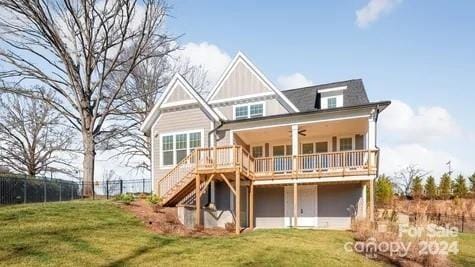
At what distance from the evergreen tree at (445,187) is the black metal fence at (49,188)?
67.5 feet

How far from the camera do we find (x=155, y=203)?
1772cm

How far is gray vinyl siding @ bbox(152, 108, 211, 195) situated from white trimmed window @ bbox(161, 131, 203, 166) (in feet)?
0.79

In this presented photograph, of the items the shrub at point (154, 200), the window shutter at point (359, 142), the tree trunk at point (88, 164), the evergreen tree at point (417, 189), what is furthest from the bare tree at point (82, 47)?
the evergreen tree at point (417, 189)

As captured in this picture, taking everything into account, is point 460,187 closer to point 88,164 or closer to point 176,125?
point 176,125

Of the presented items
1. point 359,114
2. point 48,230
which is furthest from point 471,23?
point 48,230

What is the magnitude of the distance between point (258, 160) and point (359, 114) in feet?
16.7

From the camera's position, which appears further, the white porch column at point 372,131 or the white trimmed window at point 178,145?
the white trimmed window at point 178,145

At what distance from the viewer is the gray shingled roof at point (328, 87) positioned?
1997 centimetres

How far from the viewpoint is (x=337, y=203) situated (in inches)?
731

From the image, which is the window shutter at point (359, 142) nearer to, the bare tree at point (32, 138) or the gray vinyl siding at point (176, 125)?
the gray vinyl siding at point (176, 125)

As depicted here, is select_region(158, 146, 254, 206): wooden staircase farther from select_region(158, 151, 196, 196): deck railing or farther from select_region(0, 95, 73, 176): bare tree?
select_region(0, 95, 73, 176): bare tree

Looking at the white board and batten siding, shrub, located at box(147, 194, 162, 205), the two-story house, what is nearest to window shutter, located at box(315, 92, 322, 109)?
the two-story house

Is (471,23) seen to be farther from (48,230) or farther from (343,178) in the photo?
(48,230)

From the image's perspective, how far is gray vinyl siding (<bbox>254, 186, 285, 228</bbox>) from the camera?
19766mm
